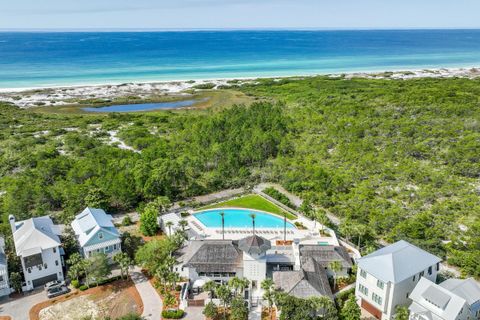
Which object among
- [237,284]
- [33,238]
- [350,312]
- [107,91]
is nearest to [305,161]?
[237,284]

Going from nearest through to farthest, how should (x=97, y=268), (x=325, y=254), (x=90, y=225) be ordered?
(x=97, y=268)
(x=325, y=254)
(x=90, y=225)

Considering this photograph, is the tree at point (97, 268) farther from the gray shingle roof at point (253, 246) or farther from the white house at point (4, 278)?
the gray shingle roof at point (253, 246)

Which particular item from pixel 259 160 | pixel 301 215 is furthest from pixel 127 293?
pixel 259 160

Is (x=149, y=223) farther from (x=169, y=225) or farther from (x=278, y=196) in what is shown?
(x=278, y=196)

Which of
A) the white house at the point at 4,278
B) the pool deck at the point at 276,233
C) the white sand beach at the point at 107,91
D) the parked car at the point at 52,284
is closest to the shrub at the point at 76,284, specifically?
the parked car at the point at 52,284

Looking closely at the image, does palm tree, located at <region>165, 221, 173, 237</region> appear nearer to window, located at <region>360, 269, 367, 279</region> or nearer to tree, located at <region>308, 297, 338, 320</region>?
tree, located at <region>308, 297, 338, 320</region>

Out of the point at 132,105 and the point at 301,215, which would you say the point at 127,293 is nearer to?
the point at 301,215

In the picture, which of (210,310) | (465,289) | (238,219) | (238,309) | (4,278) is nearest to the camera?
(465,289)
